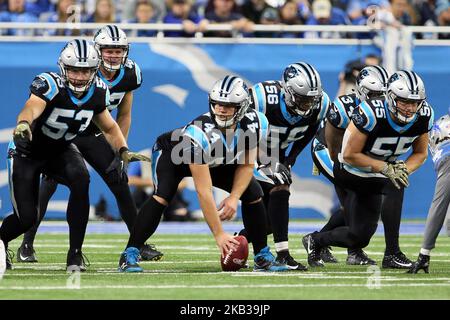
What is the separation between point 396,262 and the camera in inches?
333

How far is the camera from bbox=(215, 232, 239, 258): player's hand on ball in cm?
766

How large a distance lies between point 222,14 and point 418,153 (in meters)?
6.22

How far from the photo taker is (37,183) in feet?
25.8

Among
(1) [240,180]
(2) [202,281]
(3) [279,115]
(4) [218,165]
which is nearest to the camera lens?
(2) [202,281]

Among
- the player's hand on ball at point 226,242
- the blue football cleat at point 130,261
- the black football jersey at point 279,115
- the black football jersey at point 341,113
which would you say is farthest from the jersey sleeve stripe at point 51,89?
the black football jersey at point 341,113

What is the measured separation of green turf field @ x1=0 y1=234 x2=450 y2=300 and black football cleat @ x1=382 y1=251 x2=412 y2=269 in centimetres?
→ 19

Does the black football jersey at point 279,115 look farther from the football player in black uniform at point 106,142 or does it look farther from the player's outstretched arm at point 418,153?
the football player in black uniform at point 106,142

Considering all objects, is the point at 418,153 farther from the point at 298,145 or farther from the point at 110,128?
the point at 110,128

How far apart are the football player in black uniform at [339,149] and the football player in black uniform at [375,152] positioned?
61mm

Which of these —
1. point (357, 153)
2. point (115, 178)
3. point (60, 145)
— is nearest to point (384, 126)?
point (357, 153)

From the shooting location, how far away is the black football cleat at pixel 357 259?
29.0 ft

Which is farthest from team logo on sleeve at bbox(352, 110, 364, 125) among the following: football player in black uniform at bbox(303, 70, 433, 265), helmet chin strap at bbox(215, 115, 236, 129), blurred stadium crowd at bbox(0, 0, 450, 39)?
blurred stadium crowd at bbox(0, 0, 450, 39)
